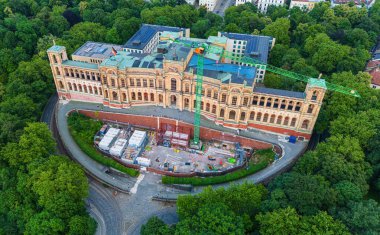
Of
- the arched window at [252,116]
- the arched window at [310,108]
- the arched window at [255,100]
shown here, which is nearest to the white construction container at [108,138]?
the arched window at [252,116]

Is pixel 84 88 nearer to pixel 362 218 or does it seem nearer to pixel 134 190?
pixel 134 190

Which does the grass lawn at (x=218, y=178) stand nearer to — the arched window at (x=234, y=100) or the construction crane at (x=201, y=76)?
the construction crane at (x=201, y=76)

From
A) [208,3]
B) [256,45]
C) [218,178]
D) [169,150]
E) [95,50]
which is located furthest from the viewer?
[208,3]

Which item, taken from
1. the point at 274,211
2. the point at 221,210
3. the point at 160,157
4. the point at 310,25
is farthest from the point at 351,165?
the point at 310,25

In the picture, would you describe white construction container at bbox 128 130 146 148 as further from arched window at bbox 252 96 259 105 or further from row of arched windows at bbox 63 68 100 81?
arched window at bbox 252 96 259 105

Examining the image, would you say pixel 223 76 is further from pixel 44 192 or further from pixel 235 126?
pixel 44 192

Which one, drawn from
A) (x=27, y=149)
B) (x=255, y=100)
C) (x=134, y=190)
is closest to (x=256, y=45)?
(x=255, y=100)

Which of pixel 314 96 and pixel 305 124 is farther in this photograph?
pixel 305 124

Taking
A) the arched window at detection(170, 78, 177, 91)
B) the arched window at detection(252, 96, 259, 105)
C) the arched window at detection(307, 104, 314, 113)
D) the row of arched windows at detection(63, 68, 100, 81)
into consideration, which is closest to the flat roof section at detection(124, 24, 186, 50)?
the row of arched windows at detection(63, 68, 100, 81)
